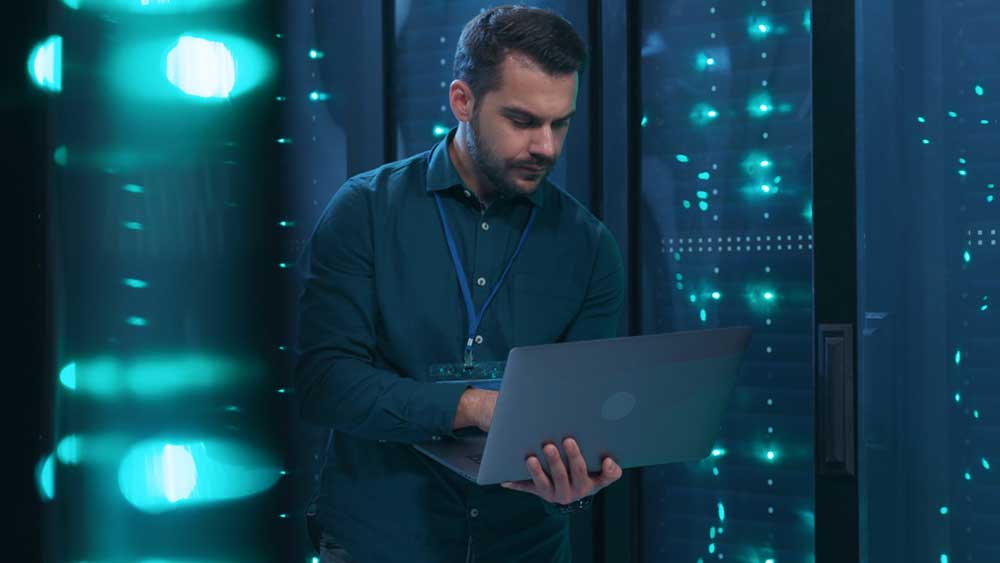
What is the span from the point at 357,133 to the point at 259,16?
1.46 feet

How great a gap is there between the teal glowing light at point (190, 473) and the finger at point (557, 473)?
1171 millimetres

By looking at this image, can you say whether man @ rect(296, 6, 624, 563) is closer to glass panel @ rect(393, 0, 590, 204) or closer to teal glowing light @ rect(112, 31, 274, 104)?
teal glowing light @ rect(112, 31, 274, 104)

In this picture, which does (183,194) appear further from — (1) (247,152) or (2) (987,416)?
(2) (987,416)

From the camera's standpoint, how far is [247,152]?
2547 millimetres

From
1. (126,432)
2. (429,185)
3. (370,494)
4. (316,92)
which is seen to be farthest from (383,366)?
(316,92)

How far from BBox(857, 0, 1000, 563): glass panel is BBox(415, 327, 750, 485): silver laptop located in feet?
3.00

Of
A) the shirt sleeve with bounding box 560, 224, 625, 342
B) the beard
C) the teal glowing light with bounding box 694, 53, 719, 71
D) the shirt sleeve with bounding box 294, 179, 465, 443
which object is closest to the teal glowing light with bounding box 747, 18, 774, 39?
the teal glowing light with bounding box 694, 53, 719, 71

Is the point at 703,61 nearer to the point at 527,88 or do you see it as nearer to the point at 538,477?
the point at 527,88

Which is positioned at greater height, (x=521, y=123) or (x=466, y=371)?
(x=521, y=123)

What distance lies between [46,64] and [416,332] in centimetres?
69

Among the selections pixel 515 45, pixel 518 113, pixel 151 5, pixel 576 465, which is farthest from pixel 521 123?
pixel 151 5

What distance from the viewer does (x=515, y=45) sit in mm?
1417

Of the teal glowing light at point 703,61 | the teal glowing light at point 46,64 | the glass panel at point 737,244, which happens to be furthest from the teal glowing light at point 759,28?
the teal glowing light at point 46,64

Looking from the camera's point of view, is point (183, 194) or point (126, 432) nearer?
point (126, 432)
